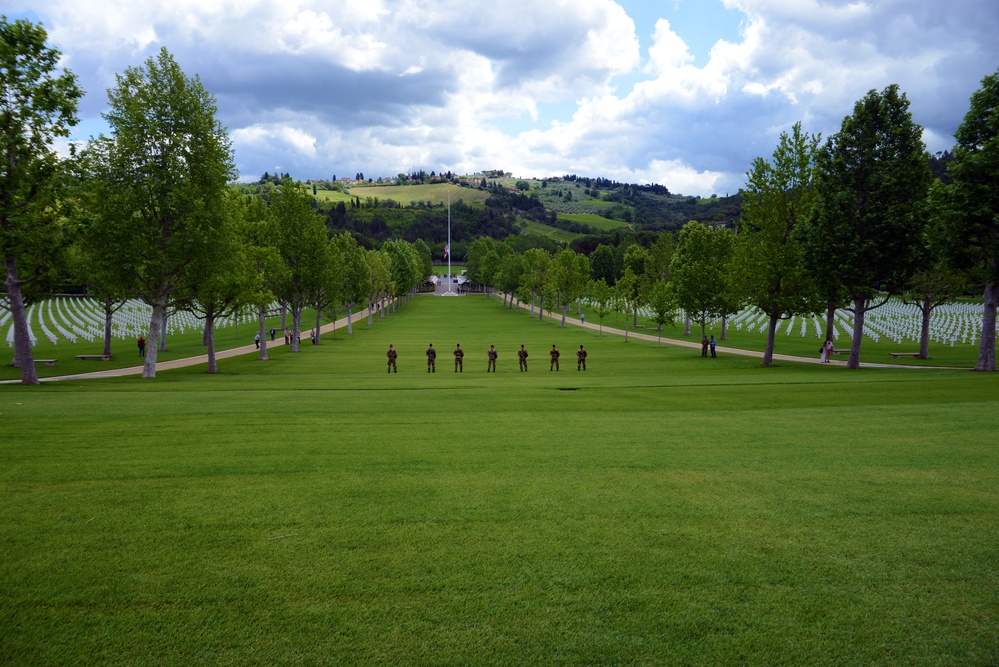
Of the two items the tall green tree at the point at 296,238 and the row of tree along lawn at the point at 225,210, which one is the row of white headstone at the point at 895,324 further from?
the tall green tree at the point at 296,238

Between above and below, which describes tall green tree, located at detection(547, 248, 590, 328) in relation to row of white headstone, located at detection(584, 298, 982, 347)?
above

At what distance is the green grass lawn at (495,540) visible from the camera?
4.91 meters

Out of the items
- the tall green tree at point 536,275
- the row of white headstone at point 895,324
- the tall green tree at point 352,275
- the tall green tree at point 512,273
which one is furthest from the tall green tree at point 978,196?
the tall green tree at point 512,273

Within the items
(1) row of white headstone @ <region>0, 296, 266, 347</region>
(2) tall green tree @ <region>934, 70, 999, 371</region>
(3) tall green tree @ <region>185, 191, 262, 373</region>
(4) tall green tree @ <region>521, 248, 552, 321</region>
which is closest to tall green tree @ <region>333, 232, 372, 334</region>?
(1) row of white headstone @ <region>0, 296, 266, 347</region>

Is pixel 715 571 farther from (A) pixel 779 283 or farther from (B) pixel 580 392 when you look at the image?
(A) pixel 779 283

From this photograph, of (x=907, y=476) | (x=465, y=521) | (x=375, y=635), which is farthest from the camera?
(x=907, y=476)

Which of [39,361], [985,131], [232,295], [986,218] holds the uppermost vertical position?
[985,131]

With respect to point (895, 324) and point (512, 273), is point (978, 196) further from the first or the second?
point (512, 273)

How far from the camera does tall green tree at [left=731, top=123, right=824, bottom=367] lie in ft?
110

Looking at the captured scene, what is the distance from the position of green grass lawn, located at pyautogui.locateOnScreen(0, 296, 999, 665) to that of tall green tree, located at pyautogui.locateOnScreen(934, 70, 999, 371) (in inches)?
626

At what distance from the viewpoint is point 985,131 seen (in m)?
26.2

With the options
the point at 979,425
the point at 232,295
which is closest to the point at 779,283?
the point at 979,425

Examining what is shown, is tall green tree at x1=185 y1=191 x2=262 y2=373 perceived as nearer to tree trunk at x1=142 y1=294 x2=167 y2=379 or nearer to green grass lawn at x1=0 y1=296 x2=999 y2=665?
tree trunk at x1=142 y1=294 x2=167 y2=379

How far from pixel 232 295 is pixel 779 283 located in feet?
103
